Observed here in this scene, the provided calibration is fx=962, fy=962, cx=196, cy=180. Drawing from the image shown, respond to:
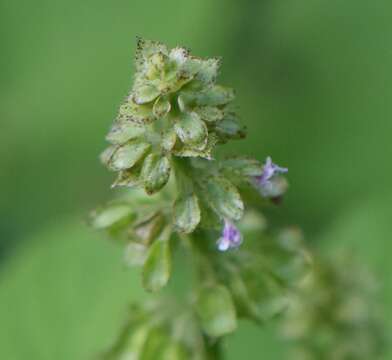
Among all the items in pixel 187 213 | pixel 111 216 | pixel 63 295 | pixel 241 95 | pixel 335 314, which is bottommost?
pixel 187 213

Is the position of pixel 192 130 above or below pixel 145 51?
below

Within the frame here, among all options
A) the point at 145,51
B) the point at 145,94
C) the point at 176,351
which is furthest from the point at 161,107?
the point at 176,351

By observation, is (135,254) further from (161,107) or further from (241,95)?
(241,95)

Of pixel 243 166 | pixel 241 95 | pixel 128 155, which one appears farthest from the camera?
pixel 241 95

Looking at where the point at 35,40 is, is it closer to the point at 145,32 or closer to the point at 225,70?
the point at 145,32

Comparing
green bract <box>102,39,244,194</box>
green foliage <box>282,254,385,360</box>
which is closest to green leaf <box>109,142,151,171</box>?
green bract <box>102,39,244,194</box>

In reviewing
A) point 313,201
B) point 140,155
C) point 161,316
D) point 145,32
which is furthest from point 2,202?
point 140,155
